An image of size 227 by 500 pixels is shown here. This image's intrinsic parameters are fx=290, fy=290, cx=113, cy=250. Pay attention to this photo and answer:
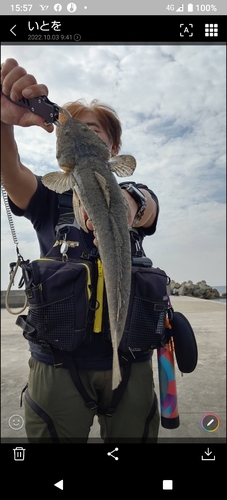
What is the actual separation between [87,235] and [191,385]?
3173 mm

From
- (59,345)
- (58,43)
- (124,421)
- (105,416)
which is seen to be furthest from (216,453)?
(58,43)

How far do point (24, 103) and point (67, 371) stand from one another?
1738mm

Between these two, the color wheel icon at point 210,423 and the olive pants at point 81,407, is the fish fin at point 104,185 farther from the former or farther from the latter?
the color wheel icon at point 210,423

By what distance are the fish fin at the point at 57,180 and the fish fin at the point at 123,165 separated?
253 millimetres

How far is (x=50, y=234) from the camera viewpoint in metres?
2.37

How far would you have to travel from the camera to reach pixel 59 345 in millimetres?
1968

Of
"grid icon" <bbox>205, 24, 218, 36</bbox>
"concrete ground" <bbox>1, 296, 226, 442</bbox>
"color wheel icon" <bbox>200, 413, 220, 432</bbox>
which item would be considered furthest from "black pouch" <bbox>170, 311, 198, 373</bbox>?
"grid icon" <bbox>205, 24, 218, 36</bbox>

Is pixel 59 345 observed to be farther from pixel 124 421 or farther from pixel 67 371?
pixel 124 421

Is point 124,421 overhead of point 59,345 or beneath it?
beneath

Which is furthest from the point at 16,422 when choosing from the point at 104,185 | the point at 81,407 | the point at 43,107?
the point at 43,107

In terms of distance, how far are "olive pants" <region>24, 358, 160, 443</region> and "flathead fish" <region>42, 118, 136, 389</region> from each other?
99 centimetres

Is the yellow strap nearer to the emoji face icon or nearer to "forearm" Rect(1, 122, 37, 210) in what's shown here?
"forearm" Rect(1, 122, 37, 210)

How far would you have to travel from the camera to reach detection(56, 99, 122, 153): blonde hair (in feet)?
7.84
